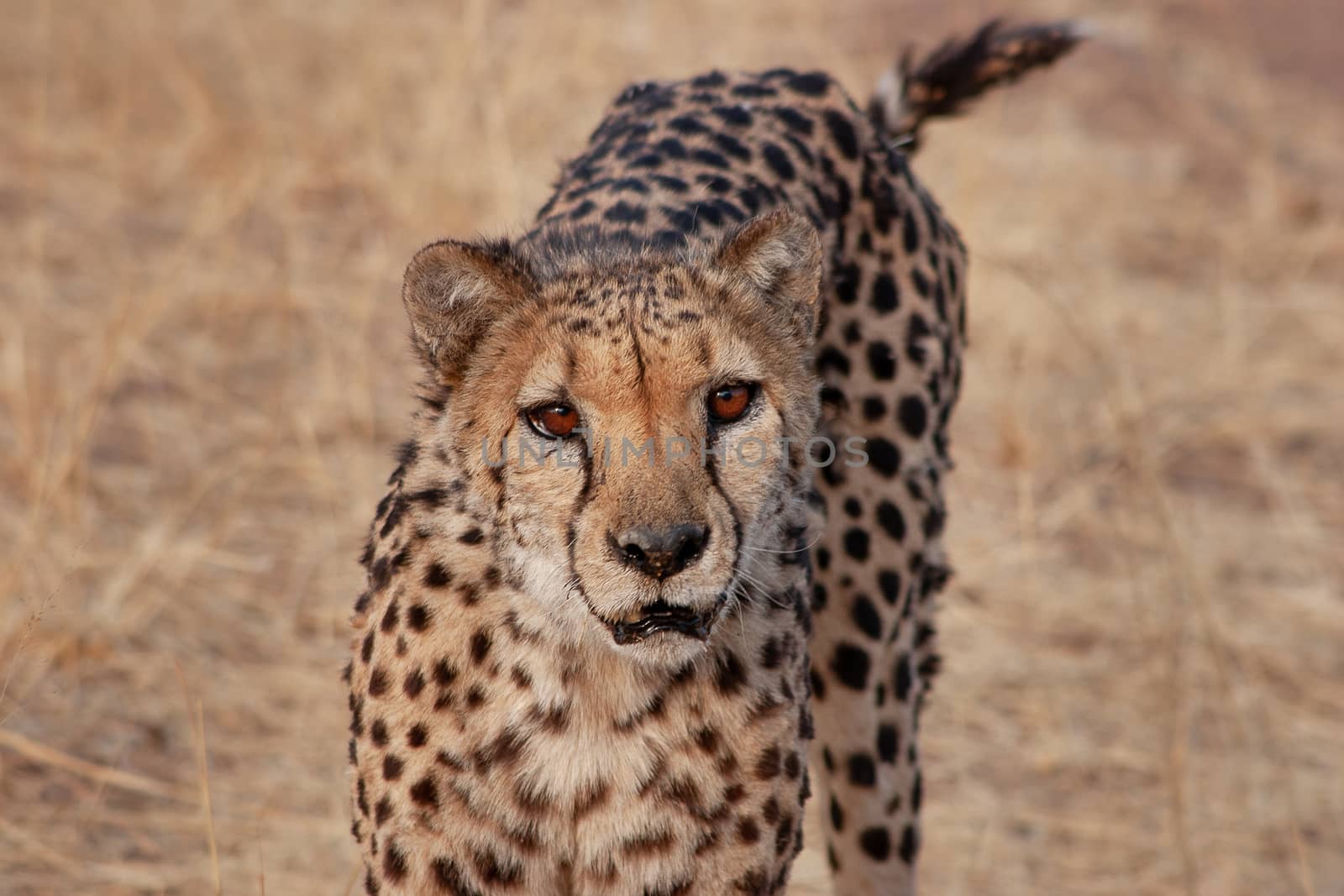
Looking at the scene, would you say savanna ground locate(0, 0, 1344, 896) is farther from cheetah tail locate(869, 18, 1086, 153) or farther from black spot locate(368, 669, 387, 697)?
black spot locate(368, 669, 387, 697)

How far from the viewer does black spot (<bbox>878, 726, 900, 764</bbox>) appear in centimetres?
312

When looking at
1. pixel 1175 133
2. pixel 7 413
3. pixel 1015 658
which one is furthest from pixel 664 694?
pixel 1175 133

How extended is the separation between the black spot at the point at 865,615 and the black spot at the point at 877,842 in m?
0.40

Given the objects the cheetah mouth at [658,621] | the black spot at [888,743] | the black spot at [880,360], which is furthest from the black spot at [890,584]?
the cheetah mouth at [658,621]

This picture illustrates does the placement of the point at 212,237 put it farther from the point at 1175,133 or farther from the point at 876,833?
the point at 1175,133

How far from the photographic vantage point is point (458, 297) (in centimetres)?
236

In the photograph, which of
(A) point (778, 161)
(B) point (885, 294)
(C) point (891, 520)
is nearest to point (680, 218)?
(A) point (778, 161)

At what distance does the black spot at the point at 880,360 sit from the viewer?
120 inches

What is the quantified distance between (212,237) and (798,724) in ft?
15.7

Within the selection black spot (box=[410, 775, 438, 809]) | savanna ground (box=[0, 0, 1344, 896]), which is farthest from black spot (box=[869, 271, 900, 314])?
black spot (box=[410, 775, 438, 809])

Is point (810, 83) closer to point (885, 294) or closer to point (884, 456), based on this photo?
point (885, 294)

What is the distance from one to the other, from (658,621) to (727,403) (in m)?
0.33

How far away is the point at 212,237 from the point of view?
6.58m

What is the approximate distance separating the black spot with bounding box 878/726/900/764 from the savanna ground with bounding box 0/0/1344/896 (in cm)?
76
